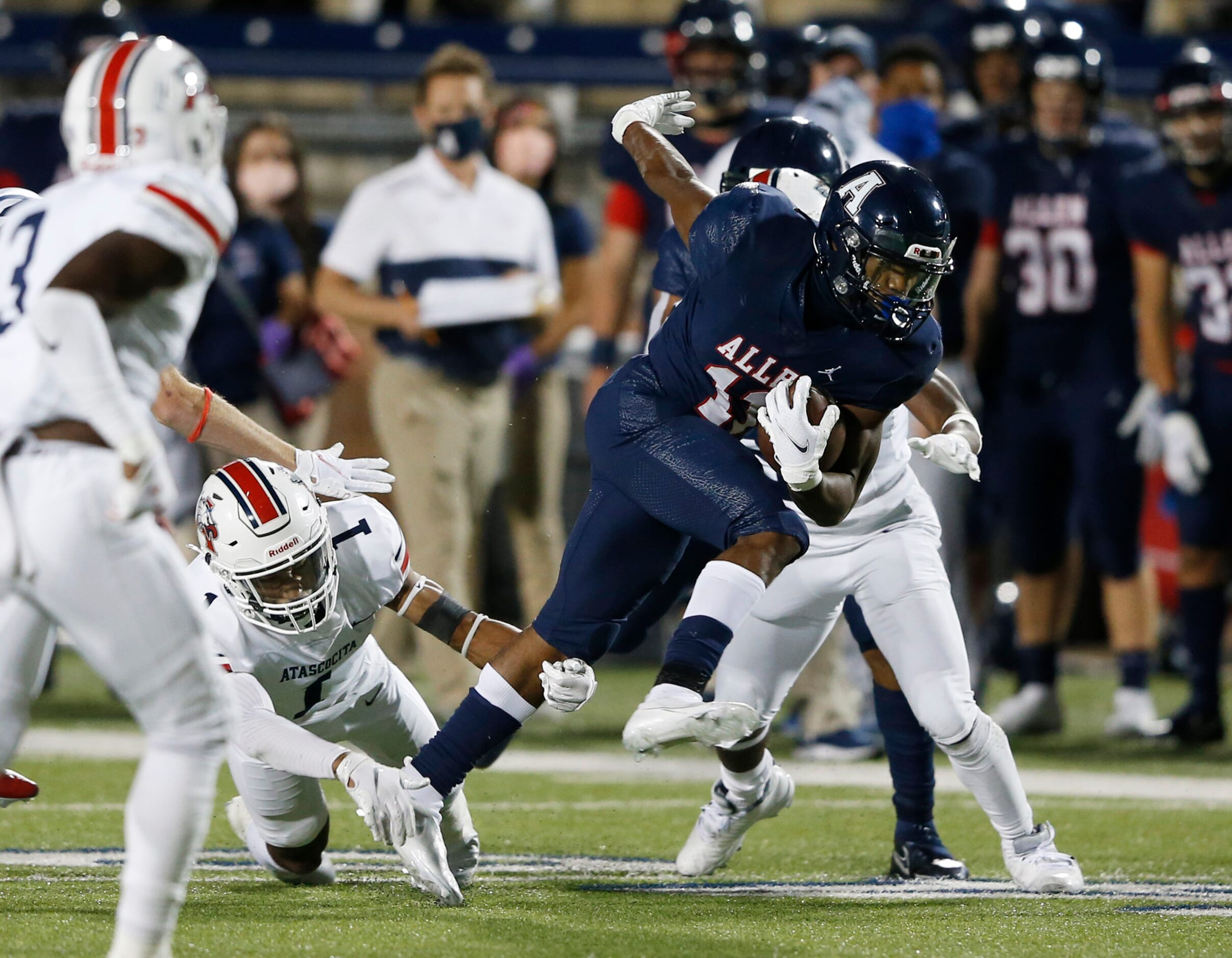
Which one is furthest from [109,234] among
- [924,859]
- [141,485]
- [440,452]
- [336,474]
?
[440,452]

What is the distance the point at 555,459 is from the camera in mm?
7223

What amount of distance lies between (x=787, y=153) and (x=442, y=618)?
4.47 ft

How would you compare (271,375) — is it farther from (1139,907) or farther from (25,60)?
(1139,907)

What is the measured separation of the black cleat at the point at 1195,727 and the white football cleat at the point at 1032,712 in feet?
1.41

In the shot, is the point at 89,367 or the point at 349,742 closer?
the point at 89,367

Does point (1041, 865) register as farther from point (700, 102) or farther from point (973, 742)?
point (700, 102)

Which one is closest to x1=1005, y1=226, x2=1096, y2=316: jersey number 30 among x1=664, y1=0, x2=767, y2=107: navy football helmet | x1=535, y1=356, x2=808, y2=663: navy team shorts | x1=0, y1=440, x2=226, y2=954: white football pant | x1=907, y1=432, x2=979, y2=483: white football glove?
x1=664, y1=0, x2=767, y2=107: navy football helmet

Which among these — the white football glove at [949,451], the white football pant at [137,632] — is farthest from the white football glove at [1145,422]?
the white football pant at [137,632]

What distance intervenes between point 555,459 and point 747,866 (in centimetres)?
307

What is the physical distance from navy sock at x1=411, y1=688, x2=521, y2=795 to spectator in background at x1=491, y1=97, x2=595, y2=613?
121 inches

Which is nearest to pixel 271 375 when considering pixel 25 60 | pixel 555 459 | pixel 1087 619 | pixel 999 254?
pixel 555 459

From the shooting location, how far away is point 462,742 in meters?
3.79

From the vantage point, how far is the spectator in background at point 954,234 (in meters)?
5.99

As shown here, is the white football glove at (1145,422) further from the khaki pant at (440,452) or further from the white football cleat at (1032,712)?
the khaki pant at (440,452)
